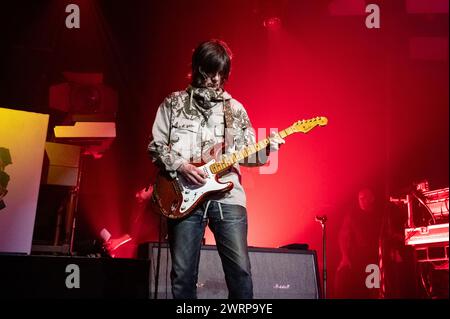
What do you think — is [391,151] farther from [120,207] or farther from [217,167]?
[217,167]

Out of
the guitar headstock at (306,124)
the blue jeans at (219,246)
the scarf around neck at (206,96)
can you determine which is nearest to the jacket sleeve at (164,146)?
the scarf around neck at (206,96)

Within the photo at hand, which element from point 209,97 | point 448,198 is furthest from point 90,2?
point 448,198

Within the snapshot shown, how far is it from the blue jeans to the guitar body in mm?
47

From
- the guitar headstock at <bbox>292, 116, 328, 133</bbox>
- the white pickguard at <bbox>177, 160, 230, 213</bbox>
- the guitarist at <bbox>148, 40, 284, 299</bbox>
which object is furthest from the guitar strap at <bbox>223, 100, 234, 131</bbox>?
the guitar headstock at <bbox>292, 116, 328, 133</bbox>

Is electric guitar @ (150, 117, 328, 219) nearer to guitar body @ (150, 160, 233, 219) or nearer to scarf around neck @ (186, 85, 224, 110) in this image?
guitar body @ (150, 160, 233, 219)

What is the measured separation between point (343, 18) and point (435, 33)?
1.11 meters

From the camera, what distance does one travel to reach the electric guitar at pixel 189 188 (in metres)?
2.70

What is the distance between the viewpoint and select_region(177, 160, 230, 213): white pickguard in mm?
2697

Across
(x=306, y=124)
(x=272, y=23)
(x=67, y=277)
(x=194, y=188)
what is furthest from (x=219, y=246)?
(x=272, y=23)

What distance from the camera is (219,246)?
269cm

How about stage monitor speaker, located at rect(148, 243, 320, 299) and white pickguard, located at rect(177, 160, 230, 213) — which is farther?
stage monitor speaker, located at rect(148, 243, 320, 299)

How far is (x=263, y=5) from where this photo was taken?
6246 mm

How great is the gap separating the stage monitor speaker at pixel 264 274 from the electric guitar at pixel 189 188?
1104mm

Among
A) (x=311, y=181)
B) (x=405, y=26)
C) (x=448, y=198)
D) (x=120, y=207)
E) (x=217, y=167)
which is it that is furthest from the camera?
(x=311, y=181)
